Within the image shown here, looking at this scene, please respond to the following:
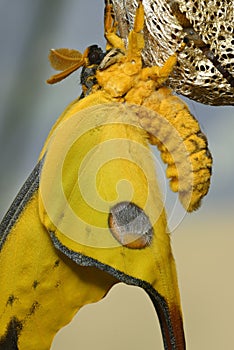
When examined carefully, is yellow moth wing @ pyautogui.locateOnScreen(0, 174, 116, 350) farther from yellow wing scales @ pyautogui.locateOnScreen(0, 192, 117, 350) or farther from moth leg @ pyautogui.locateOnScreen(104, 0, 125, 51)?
moth leg @ pyautogui.locateOnScreen(104, 0, 125, 51)

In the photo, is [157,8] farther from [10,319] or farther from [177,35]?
[10,319]

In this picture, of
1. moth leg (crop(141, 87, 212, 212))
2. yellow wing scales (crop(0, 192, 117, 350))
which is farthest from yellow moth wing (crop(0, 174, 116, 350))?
moth leg (crop(141, 87, 212, 212))

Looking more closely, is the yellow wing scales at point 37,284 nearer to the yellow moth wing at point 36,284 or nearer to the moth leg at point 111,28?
the yellow moth wing at point 36,284

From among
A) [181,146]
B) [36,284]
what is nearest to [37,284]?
[36,284]

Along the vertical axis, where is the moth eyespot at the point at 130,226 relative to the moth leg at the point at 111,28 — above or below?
below

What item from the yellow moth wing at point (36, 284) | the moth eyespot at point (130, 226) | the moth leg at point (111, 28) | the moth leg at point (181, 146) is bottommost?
the yellow moth wing at point (36, 284)

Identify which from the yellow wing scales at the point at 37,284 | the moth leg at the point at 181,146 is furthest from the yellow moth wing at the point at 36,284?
the moth leg at the point at 181,146
